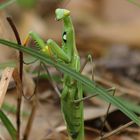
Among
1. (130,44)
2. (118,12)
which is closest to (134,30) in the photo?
(130,44)

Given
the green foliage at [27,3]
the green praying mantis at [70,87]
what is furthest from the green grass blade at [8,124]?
the green foliage at [27,3]

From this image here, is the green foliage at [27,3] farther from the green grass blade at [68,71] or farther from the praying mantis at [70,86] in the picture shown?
the green grass blade at [68,71]

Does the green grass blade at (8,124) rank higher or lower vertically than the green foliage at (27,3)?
higher

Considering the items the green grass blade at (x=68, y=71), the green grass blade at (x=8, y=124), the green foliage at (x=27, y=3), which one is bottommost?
the green foliage at (x=27, y=3)

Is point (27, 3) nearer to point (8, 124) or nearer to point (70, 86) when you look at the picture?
point (70, 86)

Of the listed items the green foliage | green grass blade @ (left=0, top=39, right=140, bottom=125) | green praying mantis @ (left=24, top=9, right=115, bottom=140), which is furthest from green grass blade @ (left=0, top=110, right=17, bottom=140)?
the green foliage

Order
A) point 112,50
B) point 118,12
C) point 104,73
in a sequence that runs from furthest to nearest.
Answer: point 118,12 → point 112,50 → point 104,73

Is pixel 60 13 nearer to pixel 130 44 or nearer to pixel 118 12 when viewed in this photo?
pixel 130 44

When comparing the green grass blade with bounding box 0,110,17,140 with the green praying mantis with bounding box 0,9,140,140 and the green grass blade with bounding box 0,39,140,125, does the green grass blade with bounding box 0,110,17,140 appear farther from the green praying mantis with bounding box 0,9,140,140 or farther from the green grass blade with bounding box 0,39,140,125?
the green grass blade with bounding box 0,39,140,125

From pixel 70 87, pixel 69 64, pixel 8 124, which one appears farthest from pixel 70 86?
pixel 8 124

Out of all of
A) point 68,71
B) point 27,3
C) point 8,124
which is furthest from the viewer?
point 27,3

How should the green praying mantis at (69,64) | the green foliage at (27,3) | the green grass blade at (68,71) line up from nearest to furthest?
the green grass blade at (68,71), the green praying mantis at (69,64), the green foliage at (27,3)
